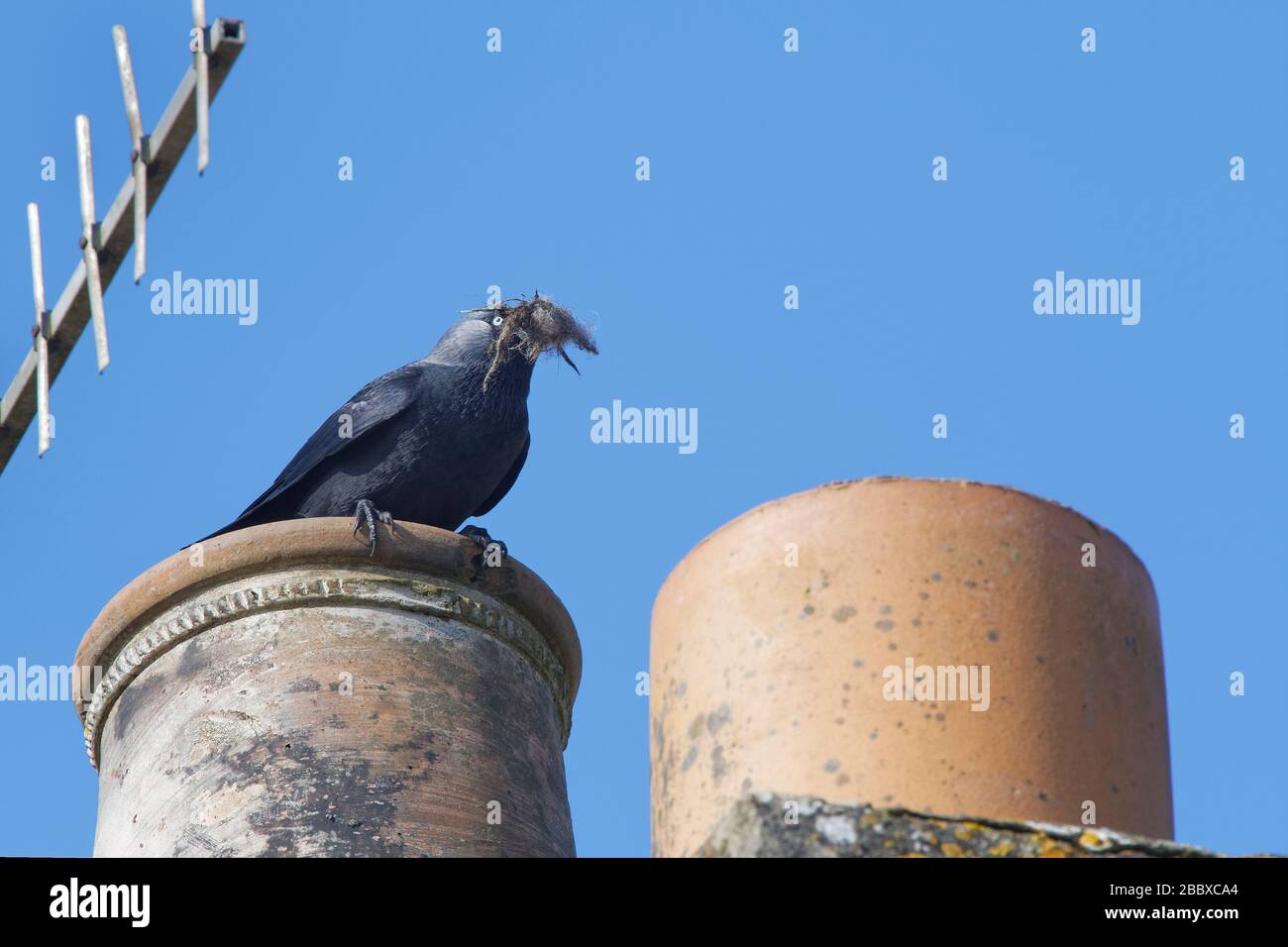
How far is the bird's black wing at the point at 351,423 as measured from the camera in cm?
664

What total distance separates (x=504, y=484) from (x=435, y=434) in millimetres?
702

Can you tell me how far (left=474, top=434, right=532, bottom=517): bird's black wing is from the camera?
23.8ft

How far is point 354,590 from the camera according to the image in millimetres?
5566

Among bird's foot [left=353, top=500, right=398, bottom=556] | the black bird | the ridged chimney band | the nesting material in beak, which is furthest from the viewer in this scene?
the nesting material in beak

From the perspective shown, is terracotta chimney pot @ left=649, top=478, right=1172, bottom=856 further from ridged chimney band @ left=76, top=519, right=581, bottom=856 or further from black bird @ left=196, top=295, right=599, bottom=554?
black bird @ left=196, top=295, right=599, bottom=554

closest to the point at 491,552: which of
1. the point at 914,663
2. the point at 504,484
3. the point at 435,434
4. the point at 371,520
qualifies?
the point at 371,520

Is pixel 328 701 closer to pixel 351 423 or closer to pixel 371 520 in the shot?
pixel 371 520

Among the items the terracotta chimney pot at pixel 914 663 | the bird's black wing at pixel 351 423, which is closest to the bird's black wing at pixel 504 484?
the bird's black wing at pixel 351 423

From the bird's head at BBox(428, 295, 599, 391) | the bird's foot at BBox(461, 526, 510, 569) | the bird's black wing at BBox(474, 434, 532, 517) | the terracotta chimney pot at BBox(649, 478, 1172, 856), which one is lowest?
the terracotta chimney pot at BBox(649, 478, 1172, 856)

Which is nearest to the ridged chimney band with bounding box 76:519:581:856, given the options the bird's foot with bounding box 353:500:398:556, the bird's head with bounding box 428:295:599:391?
the bird's foot with bounding box 353:500:398:556

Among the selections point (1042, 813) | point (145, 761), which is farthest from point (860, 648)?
point (145, 761)
